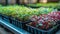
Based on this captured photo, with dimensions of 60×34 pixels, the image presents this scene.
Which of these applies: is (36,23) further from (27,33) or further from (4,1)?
(4,1)

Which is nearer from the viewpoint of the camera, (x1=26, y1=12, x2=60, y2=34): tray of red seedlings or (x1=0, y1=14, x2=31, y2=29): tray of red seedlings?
(x1=26, y1=12, x2=60, y2=34): tray of red seedlings

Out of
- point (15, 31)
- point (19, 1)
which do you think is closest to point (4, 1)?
point (19, 1)

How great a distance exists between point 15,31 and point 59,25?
1.05m

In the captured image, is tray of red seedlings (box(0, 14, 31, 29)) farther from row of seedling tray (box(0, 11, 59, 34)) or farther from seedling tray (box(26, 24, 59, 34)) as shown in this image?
seedling tray (box(26, 24, 59, 34))

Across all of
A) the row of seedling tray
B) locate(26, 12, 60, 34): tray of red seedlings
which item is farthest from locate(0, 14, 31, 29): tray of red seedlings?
locate(26, 12, 60, 34): tray of red seedlings

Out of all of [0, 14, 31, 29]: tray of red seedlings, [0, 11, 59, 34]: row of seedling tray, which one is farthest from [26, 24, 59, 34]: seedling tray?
[0, 14, 31, 29]: tray of red seedlings

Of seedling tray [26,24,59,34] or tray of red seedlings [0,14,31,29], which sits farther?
tray of red seedlings [0,14,31,29]

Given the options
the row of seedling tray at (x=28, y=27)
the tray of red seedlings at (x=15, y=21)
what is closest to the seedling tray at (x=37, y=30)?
the row of seedling tray at (x=28, y=27)

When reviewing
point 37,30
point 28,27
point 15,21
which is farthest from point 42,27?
point 15,21

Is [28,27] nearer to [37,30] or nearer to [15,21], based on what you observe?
[37,30]

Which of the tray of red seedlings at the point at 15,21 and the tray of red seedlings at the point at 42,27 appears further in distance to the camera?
the tray of red seedlings at the point at 15,21

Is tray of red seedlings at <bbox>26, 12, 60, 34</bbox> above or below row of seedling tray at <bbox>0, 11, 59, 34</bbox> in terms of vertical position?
above

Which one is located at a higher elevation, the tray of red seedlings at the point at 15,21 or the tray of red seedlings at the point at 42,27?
the tray of red seedlings at the point at 42,27

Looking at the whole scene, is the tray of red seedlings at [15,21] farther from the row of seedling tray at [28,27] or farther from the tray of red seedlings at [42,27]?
the tray of red seedlings at [42,27]
